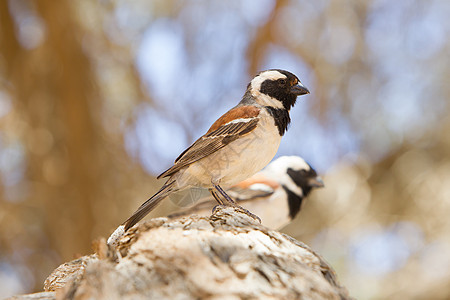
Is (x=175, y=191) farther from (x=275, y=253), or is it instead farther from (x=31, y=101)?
(x=31, y=101)

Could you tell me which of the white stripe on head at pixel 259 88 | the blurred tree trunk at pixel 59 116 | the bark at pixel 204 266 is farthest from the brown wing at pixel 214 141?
the blurred tree trunk at pixel 59 116

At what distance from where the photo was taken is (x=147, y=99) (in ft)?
19.3

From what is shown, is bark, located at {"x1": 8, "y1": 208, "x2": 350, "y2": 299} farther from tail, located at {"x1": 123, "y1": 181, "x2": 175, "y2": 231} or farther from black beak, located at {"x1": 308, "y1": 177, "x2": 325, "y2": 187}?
black beak, located at {"x1": 308, "y1": 177, "x2": 325, "y2": 187}

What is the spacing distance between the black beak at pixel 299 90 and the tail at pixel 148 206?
2.43 feet

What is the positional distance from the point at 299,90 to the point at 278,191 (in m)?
1.19

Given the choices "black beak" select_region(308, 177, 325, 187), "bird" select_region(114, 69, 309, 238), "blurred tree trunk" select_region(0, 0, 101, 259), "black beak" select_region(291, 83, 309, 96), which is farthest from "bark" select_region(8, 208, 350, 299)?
"blurred tree trunk" select_region(0, 0, 101, 259)

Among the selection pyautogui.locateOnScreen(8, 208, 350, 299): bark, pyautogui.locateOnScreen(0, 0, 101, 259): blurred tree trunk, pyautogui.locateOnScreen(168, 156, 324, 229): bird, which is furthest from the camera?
pyautogui.locateOnScreen(0, 0, 101, 259): blurred tree trunk

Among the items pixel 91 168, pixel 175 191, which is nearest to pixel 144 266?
pixel 175 191

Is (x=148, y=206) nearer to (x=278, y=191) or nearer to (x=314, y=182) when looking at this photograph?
(x=278, y=191)

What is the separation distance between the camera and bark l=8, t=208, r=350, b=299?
146 cm

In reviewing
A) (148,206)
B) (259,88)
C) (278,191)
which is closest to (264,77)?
(259,88)

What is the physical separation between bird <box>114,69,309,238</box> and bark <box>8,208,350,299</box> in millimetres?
561

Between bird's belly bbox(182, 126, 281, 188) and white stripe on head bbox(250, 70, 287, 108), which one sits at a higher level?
white stripe on head bbox(250, 70, 287, 108)

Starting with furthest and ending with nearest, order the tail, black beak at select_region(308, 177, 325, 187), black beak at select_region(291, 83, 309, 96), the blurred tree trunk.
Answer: the blurred tree trunk → black beak at select_region(308, 177, 325, 187) → black beak at select_region(291, 83, 309, 96) → the tail
